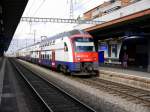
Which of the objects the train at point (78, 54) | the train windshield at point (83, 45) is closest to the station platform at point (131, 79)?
the train at point (78, 54)

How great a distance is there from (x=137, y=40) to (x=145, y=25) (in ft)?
9.59

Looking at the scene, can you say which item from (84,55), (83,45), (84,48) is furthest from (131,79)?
(83,45)

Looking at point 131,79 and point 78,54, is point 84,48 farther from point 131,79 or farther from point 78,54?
point 131,79

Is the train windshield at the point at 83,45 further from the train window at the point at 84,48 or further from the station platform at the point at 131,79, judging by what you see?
the station platform at the point at 131,79

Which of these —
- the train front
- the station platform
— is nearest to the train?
the train front

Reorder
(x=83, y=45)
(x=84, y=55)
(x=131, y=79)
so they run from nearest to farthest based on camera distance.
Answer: (x=131, y=79)
(x=84, y=55)
(x=83, y=45)

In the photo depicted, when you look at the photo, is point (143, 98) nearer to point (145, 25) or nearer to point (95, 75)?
point (95, 75)

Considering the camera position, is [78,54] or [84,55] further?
[84,55]

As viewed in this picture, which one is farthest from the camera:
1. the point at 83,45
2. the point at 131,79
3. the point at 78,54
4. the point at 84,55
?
the point at 83,45

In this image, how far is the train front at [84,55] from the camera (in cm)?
2172

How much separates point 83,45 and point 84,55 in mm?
791

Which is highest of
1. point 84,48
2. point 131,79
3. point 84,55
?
point 84,48

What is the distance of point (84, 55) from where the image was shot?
72.1 feet

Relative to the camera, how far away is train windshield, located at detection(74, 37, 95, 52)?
21984mm
